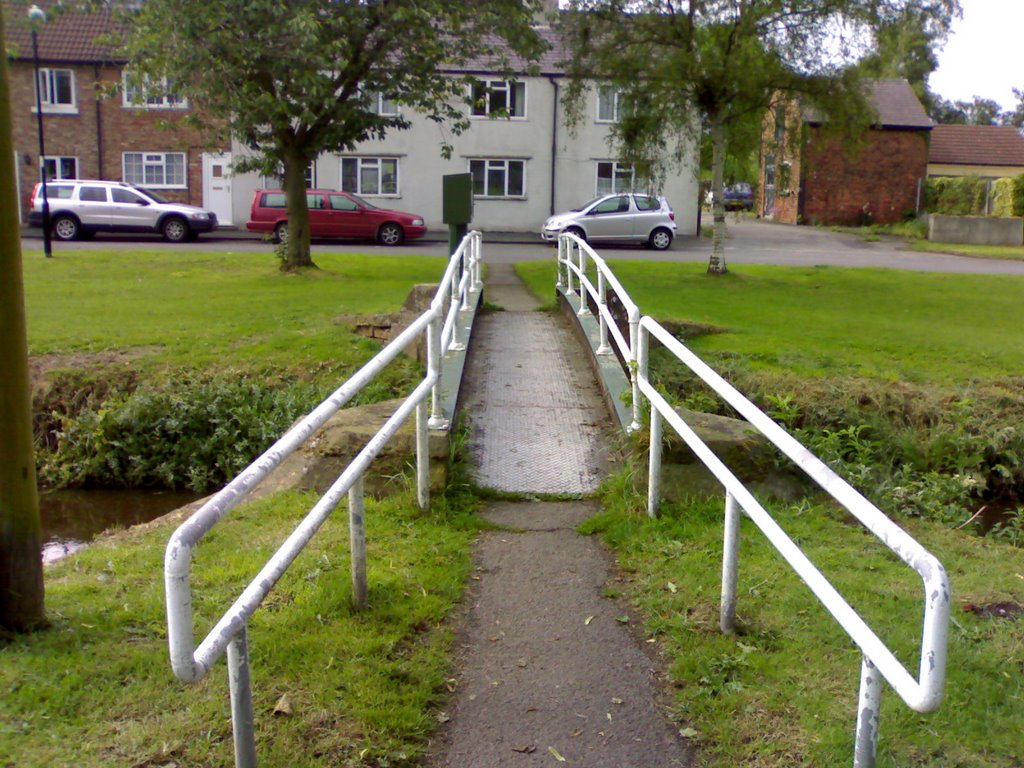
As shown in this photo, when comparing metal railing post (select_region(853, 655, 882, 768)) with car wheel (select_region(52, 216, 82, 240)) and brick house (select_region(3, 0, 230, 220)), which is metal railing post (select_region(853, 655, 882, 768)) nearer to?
car wheel (select_region(52, 216, 82, 240))

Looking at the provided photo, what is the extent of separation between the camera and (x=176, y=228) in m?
29.3

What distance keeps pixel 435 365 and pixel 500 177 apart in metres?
30.7

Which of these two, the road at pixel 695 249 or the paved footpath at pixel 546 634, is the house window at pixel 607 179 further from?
the paved footpath at pixel 546 634

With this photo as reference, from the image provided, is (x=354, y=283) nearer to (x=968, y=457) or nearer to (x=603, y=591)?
(x=968, y=457)

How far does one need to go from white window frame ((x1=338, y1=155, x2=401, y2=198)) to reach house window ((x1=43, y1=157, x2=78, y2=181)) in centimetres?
853

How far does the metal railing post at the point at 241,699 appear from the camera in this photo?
9.54ft

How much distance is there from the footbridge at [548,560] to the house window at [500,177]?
89.2ft

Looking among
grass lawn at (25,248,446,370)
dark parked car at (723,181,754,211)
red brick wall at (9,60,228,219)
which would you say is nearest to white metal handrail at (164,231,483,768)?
grass lawn at (25,248,446,370)

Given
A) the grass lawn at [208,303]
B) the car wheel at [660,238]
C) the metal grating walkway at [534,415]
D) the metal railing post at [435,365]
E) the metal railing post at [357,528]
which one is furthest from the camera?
the car wheel at [660,238]

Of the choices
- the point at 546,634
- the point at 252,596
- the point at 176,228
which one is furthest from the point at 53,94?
the point at 252,596

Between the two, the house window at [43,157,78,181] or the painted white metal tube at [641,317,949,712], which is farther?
the house window at [43,157,78,181]

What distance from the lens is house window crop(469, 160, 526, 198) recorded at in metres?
36.0

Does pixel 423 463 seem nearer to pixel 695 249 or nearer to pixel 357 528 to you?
pixel 357 528

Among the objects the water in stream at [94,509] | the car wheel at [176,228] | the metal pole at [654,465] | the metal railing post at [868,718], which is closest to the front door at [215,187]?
the car wheel at [176,228]
